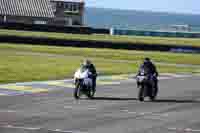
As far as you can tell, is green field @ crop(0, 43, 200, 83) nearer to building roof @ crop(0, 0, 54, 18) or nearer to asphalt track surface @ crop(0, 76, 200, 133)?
asphalt track surface @ crop(0, 76, 200, 133)

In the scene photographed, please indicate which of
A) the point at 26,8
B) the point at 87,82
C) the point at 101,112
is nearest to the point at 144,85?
the point at 87,82

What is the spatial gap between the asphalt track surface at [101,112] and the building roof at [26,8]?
243 ft

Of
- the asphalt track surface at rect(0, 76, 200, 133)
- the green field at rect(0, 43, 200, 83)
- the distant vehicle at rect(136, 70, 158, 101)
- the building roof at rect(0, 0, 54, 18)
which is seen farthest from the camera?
the building roof at rect(0, 0, 54, 18)

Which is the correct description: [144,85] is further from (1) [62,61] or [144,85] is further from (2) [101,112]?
(1) [62,61]

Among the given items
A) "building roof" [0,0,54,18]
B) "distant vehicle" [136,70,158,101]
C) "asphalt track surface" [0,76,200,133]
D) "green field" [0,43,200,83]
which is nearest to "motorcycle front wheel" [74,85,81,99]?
"asphalt track surface" [0,76,200,133]

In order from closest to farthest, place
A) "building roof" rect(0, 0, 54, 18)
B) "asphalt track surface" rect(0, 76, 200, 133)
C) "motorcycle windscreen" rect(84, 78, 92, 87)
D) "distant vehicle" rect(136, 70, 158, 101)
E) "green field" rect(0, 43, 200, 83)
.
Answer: "asphalt track surface" rect(0, 76, 200, 133) → "distant vehicle" rect(136, 70, 158, 101) → "motorcycle windscreen" rect(84, 78, 92, 87) → "green field" rect(0, 43, 200, 83) → "building roof" rect(0, 0, 54, 18)

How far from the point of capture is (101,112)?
22609 mm

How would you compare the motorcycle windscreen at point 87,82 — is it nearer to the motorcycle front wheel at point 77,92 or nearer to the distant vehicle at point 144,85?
the motorcycle front wheel at point 77,92

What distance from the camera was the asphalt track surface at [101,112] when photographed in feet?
61.1

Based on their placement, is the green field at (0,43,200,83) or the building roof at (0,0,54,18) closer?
the green field at (0,43,200,83)

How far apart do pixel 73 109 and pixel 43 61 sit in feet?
86.0

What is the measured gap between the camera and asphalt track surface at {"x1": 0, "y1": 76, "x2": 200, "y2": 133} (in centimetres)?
1862

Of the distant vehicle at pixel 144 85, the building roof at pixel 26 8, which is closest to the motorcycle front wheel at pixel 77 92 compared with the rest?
the distant vehicle at pixel 144 85

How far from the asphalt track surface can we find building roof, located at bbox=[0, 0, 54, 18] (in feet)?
243
